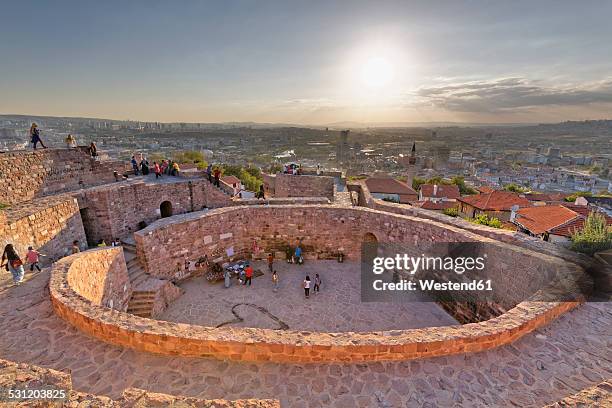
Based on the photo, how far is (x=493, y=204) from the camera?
25.9 m

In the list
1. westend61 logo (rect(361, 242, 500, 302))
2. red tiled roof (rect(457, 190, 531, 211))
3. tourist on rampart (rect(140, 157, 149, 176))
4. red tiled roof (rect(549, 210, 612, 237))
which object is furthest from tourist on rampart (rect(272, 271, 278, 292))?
red tiled roof (rect(457, 190, 531, 211))

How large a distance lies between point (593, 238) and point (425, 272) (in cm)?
448

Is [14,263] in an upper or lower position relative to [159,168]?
lower

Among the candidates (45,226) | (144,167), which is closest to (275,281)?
(45,226)

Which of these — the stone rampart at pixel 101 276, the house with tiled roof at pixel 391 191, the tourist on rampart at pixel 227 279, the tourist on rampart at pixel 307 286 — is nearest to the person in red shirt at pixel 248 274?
the tourist on rampart at pixel 227 279

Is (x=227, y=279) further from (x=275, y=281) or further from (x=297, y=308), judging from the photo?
(x=297, y=308)

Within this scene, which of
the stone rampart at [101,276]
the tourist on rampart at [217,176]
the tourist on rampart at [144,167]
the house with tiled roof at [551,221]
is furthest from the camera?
the tourist on rampart at [144,167]

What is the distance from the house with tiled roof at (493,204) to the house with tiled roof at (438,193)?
5.05 m

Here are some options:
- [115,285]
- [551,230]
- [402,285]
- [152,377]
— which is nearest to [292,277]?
[402,285]

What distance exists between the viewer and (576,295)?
615 cm

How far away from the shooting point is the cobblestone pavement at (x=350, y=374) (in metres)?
4.11

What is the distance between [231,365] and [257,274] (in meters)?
6.96

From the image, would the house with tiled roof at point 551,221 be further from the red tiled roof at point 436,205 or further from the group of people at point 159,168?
the group of people at point 159,168

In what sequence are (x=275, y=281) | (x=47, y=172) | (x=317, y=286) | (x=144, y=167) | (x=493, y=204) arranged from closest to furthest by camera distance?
1. (x=317, y=286)
2. (x=275, y=281)
3. (x=47, y=172)
4. (x=144, y=167)
5. (x=493, y=204)
